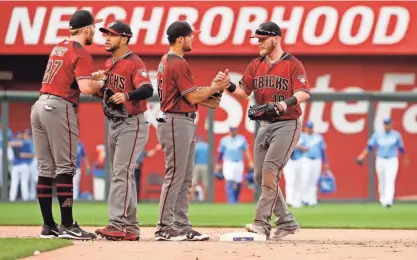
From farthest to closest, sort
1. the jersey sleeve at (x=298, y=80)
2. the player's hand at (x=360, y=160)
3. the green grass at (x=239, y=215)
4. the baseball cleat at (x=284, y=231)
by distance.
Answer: the player's hand at (x=360, y=160) < the green grass at (x=239, y=215) < the baseball cleat at (x=284, y=231) < the jersey sleeve at (x=298, y=80)

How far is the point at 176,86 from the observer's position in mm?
10203

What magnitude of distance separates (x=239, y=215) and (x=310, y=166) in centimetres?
407

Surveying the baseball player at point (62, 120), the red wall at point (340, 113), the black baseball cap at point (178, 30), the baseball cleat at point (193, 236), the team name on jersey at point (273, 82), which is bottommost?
the baseball cleat at point (193, 236)

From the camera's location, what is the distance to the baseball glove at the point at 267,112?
33.2 ft

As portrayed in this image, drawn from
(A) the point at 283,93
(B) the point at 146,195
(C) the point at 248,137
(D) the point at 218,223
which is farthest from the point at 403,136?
(A) the point at 283,93

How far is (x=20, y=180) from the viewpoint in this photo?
2348cm

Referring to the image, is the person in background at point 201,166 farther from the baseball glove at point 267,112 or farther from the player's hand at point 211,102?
the player's hand at point 211,102

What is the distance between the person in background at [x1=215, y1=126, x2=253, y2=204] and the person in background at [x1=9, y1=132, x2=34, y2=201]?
13.7 feet

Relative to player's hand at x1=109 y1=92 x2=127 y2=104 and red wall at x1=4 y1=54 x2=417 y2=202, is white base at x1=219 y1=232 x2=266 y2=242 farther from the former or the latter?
red wall at x1=4 y1=54 x2=417 y2=202

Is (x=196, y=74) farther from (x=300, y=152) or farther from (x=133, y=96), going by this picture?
(x=133, y=96)

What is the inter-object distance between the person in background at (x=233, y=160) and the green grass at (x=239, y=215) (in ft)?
2.67

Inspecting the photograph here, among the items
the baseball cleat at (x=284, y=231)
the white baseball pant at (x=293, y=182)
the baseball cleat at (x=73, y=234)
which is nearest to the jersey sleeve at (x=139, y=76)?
the baseball cleat at (x=73, y=234)

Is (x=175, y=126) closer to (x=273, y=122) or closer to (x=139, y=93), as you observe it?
(x=139, y=93)

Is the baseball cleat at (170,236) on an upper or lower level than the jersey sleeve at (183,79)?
lower
